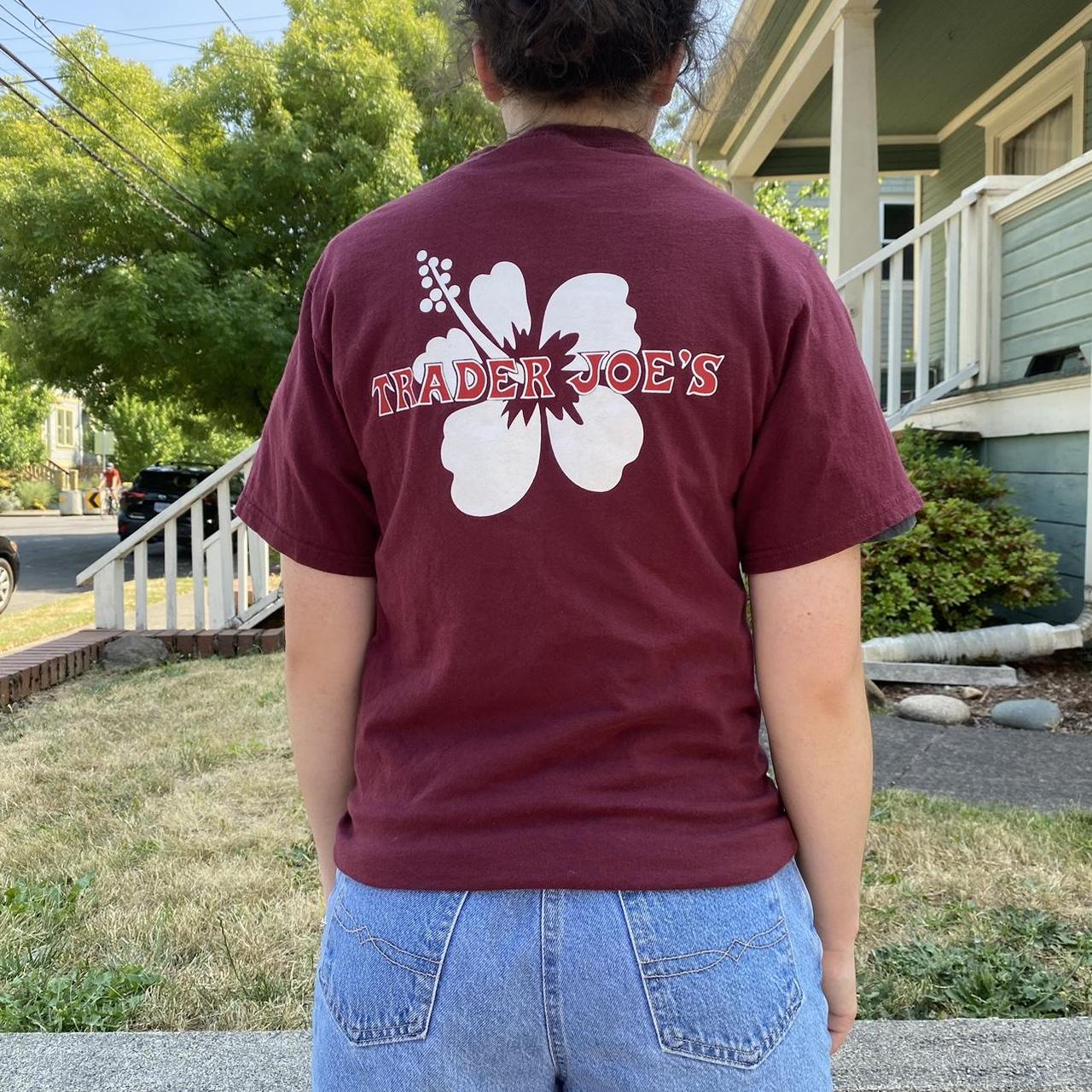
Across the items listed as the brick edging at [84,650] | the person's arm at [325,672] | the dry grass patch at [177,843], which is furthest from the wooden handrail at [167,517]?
the person's arm at [325,672]

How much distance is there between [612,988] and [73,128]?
689 inches

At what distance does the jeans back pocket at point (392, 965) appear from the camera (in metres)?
0.94

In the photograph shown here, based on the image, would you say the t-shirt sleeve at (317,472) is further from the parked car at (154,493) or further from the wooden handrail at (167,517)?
the parked car at (154,493)

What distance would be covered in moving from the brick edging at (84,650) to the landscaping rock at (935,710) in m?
4.06

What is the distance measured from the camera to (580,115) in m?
1.08

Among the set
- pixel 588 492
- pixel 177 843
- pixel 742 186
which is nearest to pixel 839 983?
pixel 588 492

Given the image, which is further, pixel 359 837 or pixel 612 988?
pixel 359 837

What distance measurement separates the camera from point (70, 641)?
22.7ft

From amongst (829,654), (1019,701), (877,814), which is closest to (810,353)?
(829,654)

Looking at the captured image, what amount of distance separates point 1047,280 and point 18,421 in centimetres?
4290

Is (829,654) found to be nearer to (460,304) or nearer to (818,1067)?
(818,1067)

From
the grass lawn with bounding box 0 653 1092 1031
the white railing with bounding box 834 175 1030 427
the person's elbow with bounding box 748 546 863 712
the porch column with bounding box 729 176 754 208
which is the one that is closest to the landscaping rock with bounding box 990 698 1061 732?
the grass lawn with bounding box 0 653 1092 1031

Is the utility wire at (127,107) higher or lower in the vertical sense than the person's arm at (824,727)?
higher

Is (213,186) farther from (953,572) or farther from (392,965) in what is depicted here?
(392,965)
